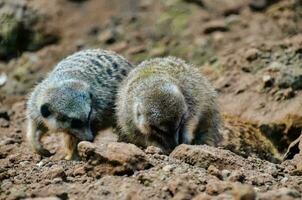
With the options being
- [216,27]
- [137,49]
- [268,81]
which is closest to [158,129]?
[268,81]

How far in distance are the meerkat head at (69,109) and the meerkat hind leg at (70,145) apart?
0.35ft

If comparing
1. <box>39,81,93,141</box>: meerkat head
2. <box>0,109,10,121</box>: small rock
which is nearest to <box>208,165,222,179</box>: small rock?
<box>39,81,93,141</box>: meerkat head

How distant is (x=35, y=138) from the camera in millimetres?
7027

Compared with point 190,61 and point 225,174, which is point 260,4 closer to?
point 190,61

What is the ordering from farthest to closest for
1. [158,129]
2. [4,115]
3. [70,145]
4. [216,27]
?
[216,27], [4,115], [70,145], [158,129]

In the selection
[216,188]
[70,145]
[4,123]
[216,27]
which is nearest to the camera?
[216,188]

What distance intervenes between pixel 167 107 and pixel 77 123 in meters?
1.02

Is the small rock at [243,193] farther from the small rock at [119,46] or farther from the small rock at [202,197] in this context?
the small rock at [119,46]

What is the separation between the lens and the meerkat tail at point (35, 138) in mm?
6918

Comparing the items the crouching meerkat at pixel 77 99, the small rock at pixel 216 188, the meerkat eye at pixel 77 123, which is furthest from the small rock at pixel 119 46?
the small rock at pixel 216 188

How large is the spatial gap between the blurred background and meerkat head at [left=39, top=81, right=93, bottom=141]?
1.74 metres

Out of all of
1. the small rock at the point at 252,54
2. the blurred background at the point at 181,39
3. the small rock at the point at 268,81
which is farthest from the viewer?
the small rock at the point at 252,54

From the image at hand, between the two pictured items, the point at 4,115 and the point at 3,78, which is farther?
the point at 3,78

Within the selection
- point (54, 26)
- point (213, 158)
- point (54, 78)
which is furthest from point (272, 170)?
point (54, 26)
